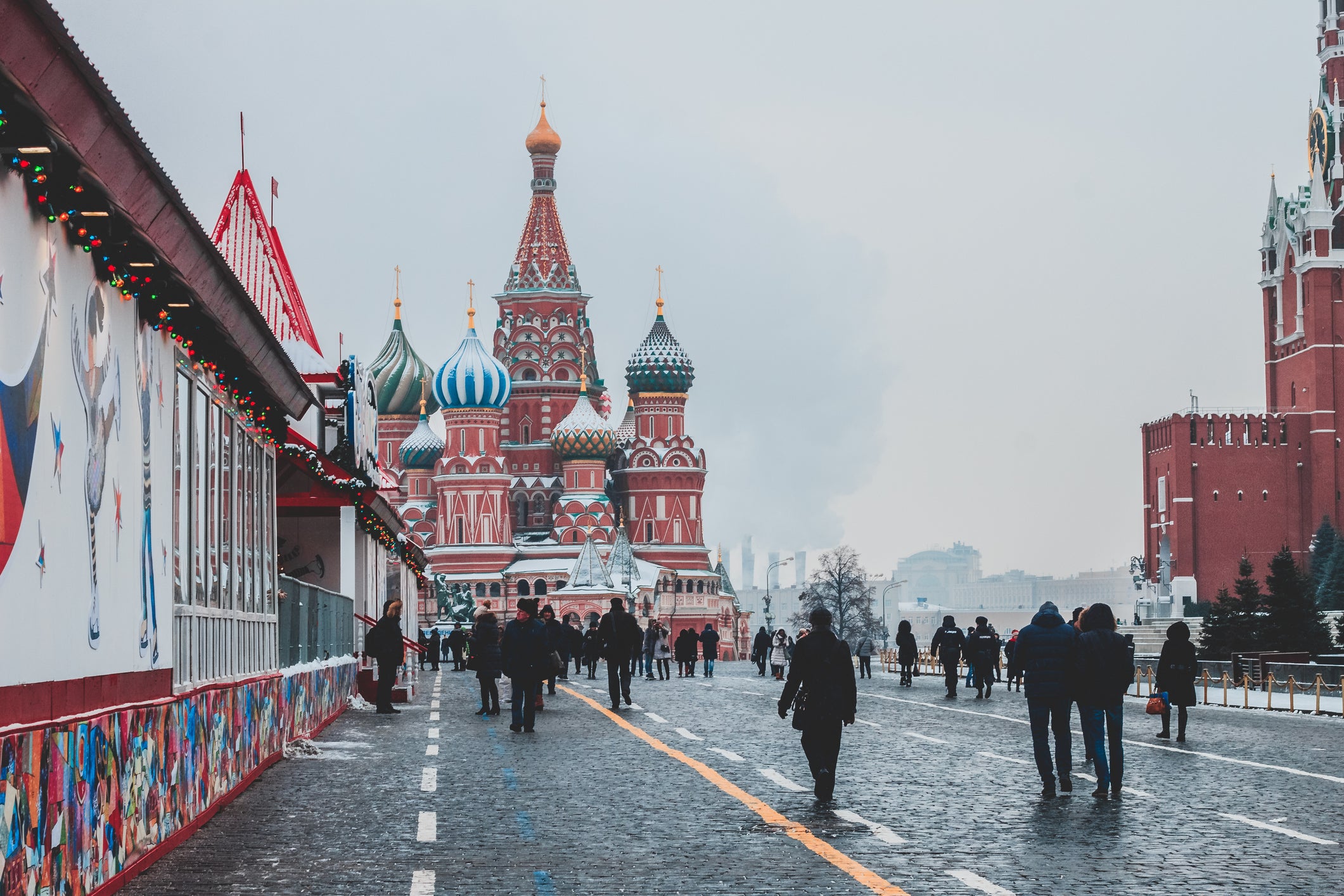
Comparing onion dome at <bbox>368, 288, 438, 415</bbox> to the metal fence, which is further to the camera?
onion dome at <bbox>368, 288, 438, 415</bbox>

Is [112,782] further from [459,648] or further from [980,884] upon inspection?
[459,648]

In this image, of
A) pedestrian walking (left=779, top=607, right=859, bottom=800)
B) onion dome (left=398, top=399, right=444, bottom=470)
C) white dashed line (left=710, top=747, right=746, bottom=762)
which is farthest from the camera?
onion dome (left=398, top=399, right=444, bottom=470)

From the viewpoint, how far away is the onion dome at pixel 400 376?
382 ft

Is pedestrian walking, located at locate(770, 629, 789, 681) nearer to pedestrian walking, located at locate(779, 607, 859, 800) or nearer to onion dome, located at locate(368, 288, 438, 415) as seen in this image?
pedestrian walking, located at locate(779, 607, 859, 800)

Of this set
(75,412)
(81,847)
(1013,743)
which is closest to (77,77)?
(75,412)

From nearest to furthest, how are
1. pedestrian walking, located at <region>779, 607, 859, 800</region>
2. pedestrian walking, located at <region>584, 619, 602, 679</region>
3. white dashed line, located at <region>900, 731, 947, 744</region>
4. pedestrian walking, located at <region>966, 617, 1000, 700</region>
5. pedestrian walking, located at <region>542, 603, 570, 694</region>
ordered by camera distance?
pedestrian walking, located at <region>779, 607, 859, 800</region>
white dashed line, located at <region>900, 731, 947, 744</region>
pedestrian walking, located at <region>542, 603, 570, 694</region>
pedestrian walking, located at <region>966, 617, 1000, 700</region>
pedestrian walking, located at <region>584, 619, 602, 679</region>

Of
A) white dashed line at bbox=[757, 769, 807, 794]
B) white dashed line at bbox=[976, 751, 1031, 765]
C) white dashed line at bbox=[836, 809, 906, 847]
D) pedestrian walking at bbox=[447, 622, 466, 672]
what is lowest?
pedestrian walking at bbox=[447, 622, 466, 672]

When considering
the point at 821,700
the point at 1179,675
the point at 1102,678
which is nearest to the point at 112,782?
the point at 821,700

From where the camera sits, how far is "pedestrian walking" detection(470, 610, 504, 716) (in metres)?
23.1

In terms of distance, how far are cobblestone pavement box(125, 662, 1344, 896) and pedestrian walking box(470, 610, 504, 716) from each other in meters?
3.11

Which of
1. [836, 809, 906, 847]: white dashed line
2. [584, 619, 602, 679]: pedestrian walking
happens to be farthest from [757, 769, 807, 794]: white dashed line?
[584, 619, 602, 679]: pedestrian walking

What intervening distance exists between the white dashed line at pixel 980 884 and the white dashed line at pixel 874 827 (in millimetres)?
1123

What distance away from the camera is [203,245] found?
34.1ft

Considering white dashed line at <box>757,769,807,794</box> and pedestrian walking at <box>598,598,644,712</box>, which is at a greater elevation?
pedestrian walking at <box>598,598,644,712</box>
